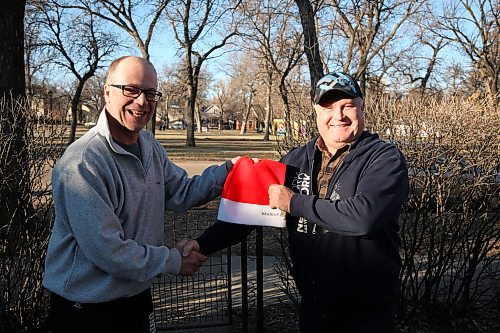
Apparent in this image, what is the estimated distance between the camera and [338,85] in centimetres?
234

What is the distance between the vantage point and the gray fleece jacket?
2.02 meters

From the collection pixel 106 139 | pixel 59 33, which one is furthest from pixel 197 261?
pixel 59 33

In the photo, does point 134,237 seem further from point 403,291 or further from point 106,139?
point 403,291

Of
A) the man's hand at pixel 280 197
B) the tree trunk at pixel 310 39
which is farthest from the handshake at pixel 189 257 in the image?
the tree trunk at pixel 310 39

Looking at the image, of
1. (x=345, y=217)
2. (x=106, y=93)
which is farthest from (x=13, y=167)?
(x=345, y=217)

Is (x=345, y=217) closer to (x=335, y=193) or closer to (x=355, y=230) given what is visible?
(x=355, y=230)

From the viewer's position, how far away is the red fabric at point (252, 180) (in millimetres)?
2592

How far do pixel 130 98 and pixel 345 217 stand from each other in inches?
46.2

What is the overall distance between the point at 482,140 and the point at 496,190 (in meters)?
0.55

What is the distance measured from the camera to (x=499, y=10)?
24.9m

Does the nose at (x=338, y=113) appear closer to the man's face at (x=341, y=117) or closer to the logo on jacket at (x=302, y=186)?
the man's face at (x=341, y=117)

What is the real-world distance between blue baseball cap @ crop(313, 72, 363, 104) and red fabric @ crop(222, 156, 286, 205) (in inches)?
18.1

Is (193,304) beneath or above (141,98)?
beneath

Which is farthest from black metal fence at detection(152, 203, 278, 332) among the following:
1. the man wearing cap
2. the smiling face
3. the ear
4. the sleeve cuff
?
the ear
